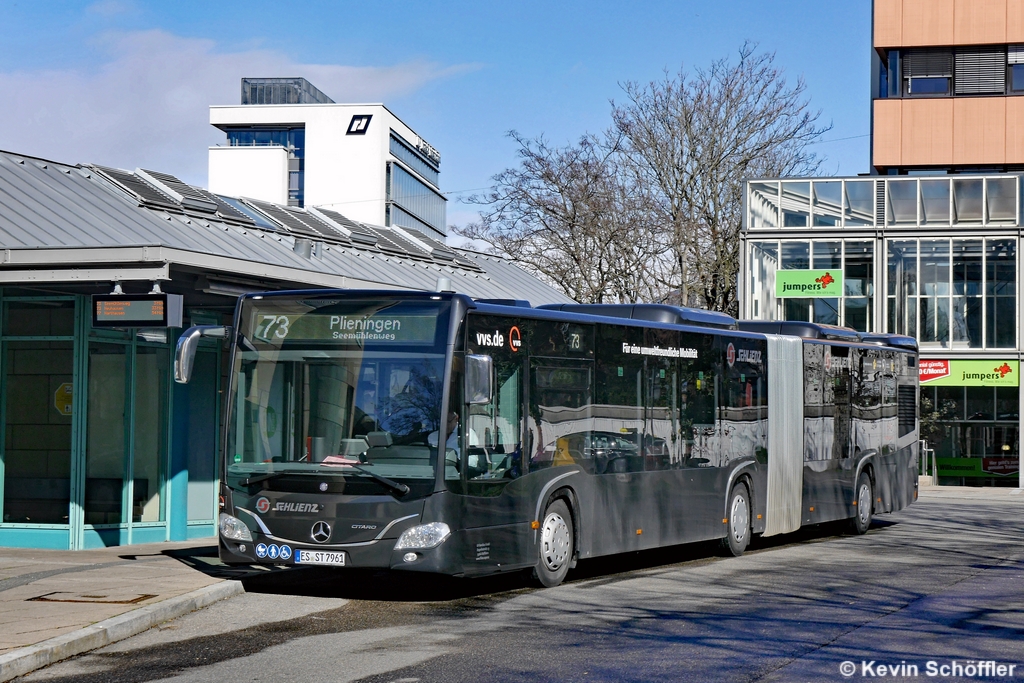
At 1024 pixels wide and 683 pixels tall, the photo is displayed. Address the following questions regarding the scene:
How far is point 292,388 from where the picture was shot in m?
11.3

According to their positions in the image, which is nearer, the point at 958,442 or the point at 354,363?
the point at 354,363

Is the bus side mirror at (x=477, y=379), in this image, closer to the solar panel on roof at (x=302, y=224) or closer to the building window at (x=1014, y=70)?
the solar panel on roof at (x=302, y=224)

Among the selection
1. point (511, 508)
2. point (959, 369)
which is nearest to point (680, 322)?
point (511, 508)

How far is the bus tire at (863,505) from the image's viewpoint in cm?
1955

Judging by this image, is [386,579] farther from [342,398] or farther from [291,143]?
[291,143]

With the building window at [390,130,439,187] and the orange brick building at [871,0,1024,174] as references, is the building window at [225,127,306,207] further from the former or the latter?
the orange brick building at [871,0,1024,174]

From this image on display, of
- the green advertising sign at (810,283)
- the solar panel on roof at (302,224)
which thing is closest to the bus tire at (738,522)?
the solar panel on roof at (302,224)

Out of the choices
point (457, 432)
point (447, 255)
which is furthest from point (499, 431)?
point (447, 255)

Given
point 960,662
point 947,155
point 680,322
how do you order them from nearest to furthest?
1. point 960,662
2. point 680,322
3. point 947,155

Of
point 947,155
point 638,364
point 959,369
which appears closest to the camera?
point 638,364

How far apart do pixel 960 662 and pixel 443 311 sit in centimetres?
505

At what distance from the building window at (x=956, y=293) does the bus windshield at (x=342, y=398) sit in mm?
28463

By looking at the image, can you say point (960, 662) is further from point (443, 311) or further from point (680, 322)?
point (680, 322)

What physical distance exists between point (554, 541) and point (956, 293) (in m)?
27.7
